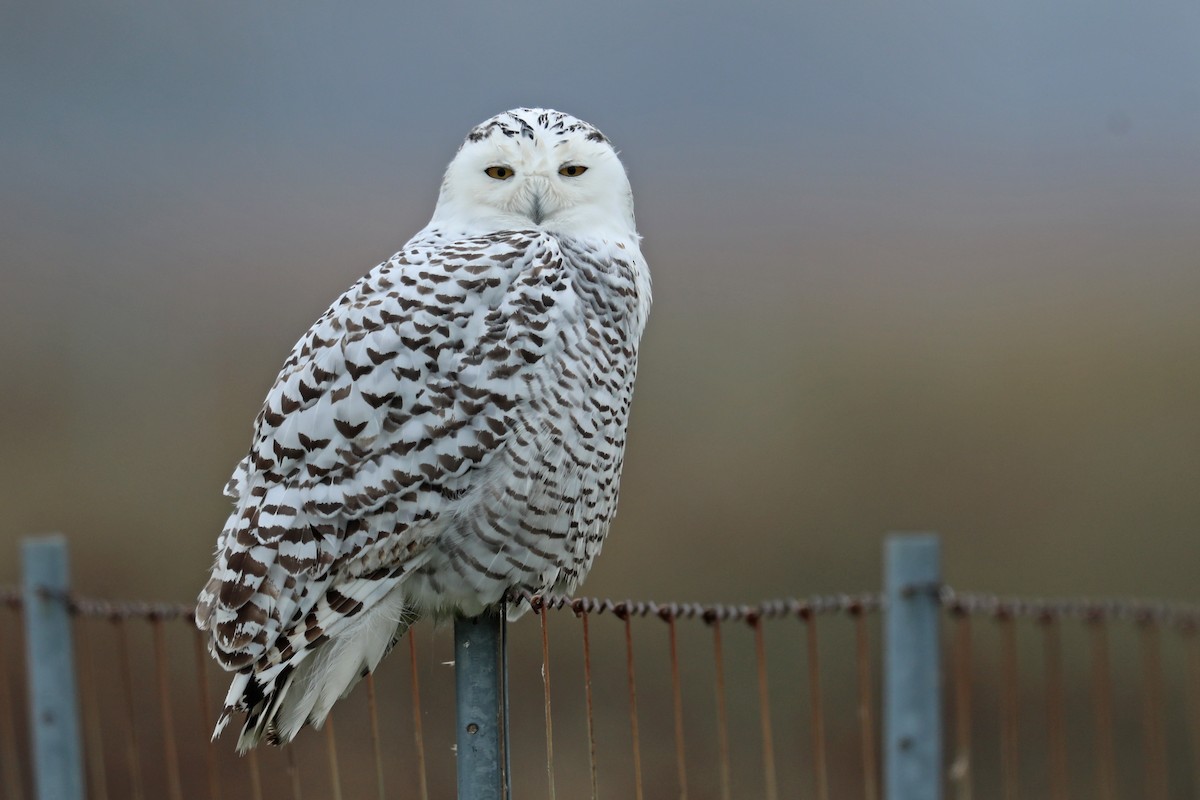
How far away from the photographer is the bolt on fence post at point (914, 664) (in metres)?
1.76

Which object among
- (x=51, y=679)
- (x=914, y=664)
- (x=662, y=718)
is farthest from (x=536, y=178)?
(x=662, y=718)

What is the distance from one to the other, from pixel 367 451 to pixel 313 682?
426 millimetres

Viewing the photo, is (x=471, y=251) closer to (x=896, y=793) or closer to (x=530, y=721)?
(x=896, y=793)

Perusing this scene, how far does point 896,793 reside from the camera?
1815 mm

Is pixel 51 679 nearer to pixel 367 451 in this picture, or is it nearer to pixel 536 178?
pixel 367 451

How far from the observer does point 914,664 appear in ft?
5.81

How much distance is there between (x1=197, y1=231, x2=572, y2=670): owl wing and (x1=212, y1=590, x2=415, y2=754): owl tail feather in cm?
5

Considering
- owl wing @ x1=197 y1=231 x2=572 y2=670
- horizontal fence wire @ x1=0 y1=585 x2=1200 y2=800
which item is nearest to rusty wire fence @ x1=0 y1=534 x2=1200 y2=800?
horizontal fence wire @ x1=0 y1=585 x2=1200 y2=800

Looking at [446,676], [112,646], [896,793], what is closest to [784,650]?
[446,676]

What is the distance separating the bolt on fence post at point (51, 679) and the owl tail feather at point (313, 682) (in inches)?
24.7

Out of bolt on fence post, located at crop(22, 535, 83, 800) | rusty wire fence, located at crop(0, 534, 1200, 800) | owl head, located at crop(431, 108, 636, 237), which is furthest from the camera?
rusty wire fence, located at crop(0, 534, 1200, 800)

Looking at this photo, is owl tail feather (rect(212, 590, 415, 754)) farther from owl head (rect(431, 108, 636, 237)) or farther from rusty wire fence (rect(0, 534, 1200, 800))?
rusty wire fence (rect(0, 534, 1200, 800))

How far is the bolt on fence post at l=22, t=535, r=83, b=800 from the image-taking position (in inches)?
110

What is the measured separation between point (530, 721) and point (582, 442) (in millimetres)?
6378
